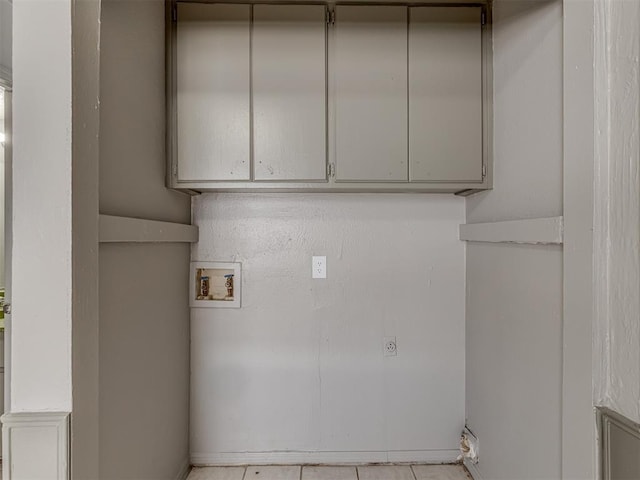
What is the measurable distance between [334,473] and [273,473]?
0.31 m

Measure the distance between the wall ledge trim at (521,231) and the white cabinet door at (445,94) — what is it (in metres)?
0.25

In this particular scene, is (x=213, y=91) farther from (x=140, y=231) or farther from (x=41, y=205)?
(x=41, y=205)

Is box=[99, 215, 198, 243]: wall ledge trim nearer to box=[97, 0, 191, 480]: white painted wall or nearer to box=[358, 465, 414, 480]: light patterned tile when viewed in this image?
box=[97, 0, 191, 480]: white painted wall

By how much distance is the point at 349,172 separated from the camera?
1.70 m

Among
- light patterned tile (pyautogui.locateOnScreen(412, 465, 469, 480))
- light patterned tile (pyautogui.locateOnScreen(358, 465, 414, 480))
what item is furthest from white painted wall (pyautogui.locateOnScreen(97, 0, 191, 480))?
light patterned tile (pyautogui.locateOnScreen(412, 465, 469, 480))

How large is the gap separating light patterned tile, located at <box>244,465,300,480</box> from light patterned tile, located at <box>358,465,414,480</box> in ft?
1.09

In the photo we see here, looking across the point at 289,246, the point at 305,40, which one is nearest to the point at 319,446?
the point at 289,246

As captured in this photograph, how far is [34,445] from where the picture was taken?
2.97ft

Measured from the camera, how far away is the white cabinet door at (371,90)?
168 centimetres

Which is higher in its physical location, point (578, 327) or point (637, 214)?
point (637, 214)

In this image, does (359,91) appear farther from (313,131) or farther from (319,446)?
(319,446)

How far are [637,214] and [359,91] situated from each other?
1167mm

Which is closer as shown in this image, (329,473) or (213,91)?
(213,91)

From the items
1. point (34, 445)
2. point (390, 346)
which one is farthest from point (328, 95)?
point (34, 445)
